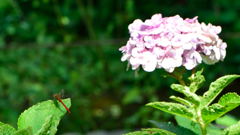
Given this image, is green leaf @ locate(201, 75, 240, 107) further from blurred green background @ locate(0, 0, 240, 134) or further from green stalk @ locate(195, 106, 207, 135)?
blurred green background @ locate(0, 0, 240, 134)

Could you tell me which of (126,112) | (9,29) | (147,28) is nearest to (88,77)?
(126,112)

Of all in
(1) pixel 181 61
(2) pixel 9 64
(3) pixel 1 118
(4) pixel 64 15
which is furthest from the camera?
(4) pixel 64 15

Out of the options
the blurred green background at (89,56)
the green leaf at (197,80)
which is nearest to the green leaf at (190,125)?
the green leaf at (197,80)

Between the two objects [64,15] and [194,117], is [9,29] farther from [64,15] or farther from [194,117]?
[194,117]

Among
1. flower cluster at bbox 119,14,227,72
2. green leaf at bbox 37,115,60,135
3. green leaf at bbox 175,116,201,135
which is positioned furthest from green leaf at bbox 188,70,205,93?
green leaf at bbox 37,115,60,135

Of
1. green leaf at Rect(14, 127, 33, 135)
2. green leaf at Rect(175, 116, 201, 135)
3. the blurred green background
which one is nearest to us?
green leaf at Rect(14, 127, 33, 135)

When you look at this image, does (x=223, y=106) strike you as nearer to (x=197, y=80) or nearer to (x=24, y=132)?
(x=197, y=80)

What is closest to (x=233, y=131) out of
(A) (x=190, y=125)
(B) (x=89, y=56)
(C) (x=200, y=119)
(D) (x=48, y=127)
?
(C) (x=200, y=119)

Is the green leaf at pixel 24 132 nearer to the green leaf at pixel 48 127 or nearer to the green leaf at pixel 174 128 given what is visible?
the green leaf at pixel 48 127
